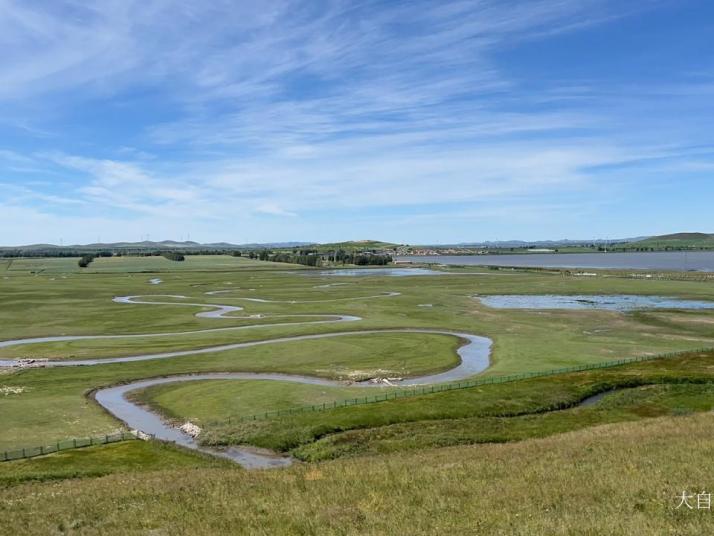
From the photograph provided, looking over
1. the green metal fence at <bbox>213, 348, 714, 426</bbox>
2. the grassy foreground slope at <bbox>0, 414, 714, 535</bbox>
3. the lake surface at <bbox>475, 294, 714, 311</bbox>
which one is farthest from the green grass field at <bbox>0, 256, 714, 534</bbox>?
the lake surface at <bbox>475, 294, 714, 311</bbox>

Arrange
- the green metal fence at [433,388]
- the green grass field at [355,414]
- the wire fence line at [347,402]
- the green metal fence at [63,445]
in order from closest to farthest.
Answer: the green grass field at [355,414] < the green metal fence at [63,445] < the wire fence line at [347,402] < the green metal fence at [433,388]

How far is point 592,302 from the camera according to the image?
419ft

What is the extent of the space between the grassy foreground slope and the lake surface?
9265 cm

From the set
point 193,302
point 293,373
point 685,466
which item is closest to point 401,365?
point 293,373

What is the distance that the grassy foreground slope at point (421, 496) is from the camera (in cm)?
1802

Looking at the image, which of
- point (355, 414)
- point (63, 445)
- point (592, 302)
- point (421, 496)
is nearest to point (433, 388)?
point (355, 414)

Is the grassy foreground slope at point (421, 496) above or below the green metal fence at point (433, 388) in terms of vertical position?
above

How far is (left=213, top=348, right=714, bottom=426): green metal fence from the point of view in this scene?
48.9m

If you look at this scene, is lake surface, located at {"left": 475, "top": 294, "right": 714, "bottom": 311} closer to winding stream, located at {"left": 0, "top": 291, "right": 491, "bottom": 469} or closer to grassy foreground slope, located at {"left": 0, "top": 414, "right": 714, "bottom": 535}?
winding stream, located at {"left": 0, "top": 291, "right": 491, "bottom": 469}

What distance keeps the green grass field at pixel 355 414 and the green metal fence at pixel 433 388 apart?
1682mm

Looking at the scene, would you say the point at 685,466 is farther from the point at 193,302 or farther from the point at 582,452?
the point at 193,302

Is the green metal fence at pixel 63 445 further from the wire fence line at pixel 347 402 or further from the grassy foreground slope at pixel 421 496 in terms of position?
the grassy foreground slope at pixel 421 496

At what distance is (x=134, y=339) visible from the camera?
288ft

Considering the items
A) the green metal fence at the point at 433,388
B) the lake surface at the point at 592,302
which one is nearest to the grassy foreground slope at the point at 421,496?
the green metal fence at the point at 433,388
